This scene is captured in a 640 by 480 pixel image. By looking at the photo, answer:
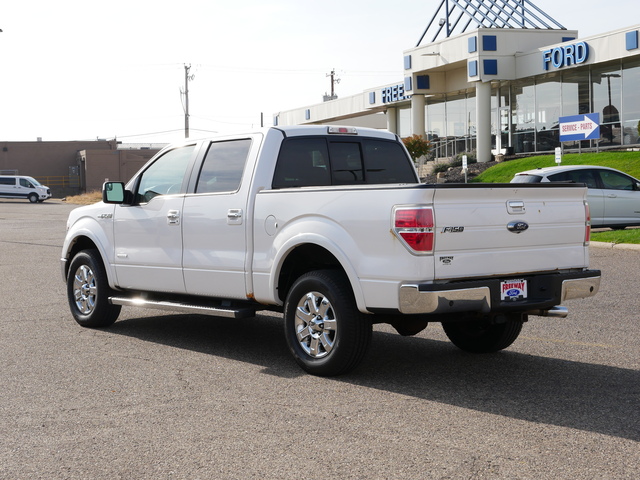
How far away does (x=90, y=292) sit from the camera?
9.48 metres

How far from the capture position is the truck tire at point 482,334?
300 inches

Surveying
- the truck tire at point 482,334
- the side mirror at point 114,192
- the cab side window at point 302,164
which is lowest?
the truck tire at point 482,334

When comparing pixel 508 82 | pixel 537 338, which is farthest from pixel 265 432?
pixel 508 82

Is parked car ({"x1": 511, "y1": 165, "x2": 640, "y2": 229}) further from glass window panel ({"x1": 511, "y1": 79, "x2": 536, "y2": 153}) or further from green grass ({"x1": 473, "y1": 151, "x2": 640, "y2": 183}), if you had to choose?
glass window panel ({"x1": 511, "y1": 79, "x2": 536, "y2": 153})

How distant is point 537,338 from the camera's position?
854cm

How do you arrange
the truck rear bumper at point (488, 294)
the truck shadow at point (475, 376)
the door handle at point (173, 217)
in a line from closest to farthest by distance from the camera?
the truck shadow at point (475, 376) < the truck rear bumper at point (488, 294) < the door handle at point (173, 217)

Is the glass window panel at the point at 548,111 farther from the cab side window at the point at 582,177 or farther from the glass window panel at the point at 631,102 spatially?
the cab side window at the point at 582,177

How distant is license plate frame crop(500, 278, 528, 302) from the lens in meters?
6.51

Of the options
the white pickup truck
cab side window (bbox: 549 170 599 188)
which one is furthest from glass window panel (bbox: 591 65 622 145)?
the white pickup truck

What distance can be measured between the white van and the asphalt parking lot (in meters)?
56.1

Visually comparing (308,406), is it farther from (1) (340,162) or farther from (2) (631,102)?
(2) (631,102)

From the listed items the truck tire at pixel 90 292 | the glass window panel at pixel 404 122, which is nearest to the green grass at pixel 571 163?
the glass window panel at pixel 404 122

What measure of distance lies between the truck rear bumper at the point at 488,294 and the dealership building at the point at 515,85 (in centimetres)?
2251

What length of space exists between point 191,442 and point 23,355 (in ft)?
11.0
